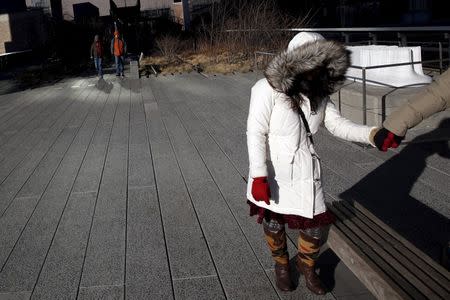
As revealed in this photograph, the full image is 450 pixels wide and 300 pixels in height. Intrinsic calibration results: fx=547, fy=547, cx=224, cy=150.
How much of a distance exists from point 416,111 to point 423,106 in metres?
0.05

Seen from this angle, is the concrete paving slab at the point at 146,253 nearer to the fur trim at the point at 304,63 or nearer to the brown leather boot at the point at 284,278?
the brown leather boot at the point at 284,278

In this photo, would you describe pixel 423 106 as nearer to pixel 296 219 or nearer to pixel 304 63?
pixel 304 63

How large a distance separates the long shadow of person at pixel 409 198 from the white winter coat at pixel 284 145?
887mm

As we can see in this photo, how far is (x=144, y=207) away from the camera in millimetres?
5520

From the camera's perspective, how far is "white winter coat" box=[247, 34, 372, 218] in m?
3.37

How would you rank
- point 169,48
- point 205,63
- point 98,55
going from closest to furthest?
point 98,55 → point 205,63 → point 169,48

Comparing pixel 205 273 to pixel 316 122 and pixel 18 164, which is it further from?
pixel 18 164

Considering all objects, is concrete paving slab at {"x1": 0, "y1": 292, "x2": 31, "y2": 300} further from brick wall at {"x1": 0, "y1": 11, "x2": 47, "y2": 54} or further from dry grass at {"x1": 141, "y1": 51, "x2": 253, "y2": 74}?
brick wall at {"x1": 0, "y1": 11, "x2": 47, "y2": 54}

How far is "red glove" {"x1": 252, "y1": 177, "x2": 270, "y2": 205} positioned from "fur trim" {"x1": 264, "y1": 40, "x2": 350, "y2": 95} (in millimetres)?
562

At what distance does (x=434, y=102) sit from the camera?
2955 millimetres

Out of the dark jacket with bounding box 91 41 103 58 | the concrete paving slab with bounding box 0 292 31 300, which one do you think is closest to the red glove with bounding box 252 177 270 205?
the concrete paving slab with bounding box 0 292 31 300

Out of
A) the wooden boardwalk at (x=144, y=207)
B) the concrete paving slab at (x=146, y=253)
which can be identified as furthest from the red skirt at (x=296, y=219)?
the concrete paving slab at (x=146, y=253)

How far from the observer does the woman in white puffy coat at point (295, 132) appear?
3309 millimetres

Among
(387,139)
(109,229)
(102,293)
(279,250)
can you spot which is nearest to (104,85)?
(109,229)
